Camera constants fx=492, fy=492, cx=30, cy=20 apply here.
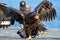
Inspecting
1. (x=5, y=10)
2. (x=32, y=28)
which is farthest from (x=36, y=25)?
(x=5, y=10)

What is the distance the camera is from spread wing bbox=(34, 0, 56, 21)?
21906 mm

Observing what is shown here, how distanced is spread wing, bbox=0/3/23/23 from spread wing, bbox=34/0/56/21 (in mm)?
773

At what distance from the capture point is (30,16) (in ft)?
68.3

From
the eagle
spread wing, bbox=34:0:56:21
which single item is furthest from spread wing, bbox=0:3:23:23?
spread wing, bbox=34:0:56:21

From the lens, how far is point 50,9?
22.8 meters

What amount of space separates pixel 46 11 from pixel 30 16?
207 cm

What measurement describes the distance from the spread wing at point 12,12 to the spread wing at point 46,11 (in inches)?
30.4

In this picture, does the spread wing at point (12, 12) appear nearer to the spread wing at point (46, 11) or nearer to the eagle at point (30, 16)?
the eagle at point (30, 16)

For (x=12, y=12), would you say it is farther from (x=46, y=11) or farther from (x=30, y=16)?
(x=46, y=11)

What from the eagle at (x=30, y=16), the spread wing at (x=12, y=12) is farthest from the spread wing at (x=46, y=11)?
the spread wing at (x=12, y=12)

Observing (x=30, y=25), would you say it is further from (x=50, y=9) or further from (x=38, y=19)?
(x=50, y=9)

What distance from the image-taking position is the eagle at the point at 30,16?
20.8 m

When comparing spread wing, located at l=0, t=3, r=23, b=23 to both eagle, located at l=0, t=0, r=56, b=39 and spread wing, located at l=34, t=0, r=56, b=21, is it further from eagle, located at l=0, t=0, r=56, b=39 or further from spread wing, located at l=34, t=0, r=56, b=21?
spread wing, located at l=34, t=0, r=56, b=21

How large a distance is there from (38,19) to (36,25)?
267 mm
